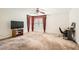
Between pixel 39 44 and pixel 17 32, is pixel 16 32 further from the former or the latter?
pixel 39 44

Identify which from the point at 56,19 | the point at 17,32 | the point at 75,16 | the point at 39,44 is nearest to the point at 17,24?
the point at 17,32

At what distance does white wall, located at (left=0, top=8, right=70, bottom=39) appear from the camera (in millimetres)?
1912

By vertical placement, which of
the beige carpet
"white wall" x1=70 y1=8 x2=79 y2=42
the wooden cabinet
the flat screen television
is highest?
"white wall" x1=70 y1=8 x2=79 y2=42

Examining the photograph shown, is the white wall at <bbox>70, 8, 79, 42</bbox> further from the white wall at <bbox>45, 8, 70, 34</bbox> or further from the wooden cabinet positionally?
the wooden cabinet

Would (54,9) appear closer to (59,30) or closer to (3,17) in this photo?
(59,30)

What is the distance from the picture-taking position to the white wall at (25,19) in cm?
191

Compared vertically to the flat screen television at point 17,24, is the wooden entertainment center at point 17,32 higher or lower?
lower

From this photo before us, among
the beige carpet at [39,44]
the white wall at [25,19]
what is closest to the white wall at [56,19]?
the white wall at [25,19]

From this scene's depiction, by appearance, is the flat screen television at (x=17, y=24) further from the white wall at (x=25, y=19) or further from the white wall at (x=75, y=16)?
the white wall at (x=75, y=16)

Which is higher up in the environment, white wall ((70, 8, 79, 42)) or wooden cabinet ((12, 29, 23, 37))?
white wall ((70, 8, 79, 42))

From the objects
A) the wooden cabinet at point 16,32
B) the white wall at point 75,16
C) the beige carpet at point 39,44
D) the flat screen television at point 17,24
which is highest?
→ the white wall at point 75,16

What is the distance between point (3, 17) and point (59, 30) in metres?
0.91

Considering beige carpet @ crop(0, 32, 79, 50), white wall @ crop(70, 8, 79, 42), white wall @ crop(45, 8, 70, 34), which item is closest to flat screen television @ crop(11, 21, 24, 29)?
beige carpet @ crop(0, 32, 79, 50)
